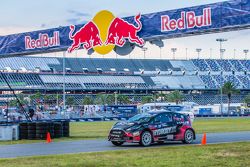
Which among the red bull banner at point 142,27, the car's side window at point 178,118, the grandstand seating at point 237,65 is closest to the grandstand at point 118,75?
the grandstand seating at point 237,65

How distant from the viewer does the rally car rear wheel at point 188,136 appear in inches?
883

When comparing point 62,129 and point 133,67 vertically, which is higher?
point 133,67

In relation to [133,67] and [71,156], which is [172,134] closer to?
[71,156]

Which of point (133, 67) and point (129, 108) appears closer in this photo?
point (129, 108)

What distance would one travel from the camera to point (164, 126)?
21938 mm

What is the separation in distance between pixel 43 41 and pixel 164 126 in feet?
23.6

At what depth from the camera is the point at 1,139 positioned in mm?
26734

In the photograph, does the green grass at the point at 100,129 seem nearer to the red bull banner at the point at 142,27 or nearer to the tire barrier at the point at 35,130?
the tire barrier at the point at 35,130

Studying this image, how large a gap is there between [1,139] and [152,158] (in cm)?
1324

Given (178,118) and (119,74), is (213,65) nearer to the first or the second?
(119,74)

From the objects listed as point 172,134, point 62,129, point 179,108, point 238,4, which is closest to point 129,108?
point 179,108

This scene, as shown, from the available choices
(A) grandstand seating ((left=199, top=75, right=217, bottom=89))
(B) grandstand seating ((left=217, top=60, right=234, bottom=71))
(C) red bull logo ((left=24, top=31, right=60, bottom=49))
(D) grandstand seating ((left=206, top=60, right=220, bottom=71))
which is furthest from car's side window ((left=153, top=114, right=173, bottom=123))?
(B) grandstand seating ((left=217, top=60, right=234, bottom=71))

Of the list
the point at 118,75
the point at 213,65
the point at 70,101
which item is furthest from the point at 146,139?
the point at 213,65

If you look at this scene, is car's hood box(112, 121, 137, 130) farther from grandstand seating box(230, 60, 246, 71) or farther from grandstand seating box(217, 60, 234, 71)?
grandstand seating box(230, 60, 246, 71)
